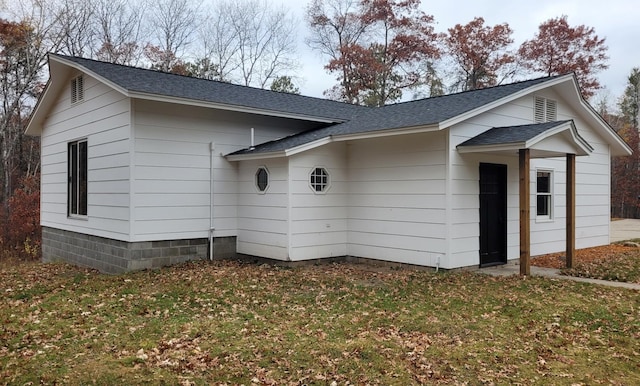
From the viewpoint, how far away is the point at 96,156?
10.0 m

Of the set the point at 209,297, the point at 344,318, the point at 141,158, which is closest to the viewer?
the point at 344,318

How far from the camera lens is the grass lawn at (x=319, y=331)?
400cm

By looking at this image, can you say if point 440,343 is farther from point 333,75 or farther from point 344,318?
point 333,75

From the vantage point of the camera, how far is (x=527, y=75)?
24.8 meters

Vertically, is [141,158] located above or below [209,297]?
above

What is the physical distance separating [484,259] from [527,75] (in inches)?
743

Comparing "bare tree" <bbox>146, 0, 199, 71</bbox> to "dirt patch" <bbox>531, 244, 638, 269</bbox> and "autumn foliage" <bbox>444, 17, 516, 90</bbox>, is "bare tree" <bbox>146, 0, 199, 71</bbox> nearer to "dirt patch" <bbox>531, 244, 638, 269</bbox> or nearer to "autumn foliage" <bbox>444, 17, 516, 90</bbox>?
"autumn foliage" <bbox>444, 17, 516, 90</bbox>

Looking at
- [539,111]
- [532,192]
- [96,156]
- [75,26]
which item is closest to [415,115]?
[539,111]

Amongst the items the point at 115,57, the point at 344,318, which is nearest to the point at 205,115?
the point at 344,318

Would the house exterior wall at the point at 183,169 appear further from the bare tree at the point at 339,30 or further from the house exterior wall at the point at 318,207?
the bare tree at the point at 339,30

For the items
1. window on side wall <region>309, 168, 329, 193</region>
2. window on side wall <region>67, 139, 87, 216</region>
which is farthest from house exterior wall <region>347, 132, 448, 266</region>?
window on side wall <region>67, 139, 87, 216</region>

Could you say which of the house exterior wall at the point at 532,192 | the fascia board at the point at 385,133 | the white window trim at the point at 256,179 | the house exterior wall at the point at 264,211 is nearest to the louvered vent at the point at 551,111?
the house exterior wall at the point at 532,192

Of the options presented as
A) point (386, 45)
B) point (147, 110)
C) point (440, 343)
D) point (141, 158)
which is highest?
point (386, 45)

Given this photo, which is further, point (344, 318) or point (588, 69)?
point (588, 69)
